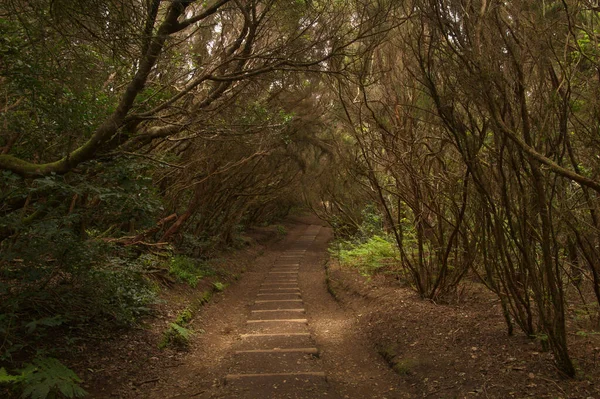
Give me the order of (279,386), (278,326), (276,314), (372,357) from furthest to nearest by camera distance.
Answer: (276,314) < (278,326) < (372,357) < (279,386)

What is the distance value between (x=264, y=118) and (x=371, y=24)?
136 inches

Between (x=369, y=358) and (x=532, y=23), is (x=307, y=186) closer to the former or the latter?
(x=369, y=358)

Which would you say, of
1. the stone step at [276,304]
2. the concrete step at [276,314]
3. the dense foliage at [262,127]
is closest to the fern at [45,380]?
the dense foliage at [262,127]

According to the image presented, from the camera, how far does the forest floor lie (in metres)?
4.53

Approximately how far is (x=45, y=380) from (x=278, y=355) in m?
2.94

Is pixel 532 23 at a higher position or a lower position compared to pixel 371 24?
lower

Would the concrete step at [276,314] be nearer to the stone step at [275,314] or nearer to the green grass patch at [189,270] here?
the stone step at [275,314]

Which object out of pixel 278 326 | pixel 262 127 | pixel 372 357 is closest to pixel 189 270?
pixel 278 326

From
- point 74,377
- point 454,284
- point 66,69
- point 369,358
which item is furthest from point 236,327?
point 66,69

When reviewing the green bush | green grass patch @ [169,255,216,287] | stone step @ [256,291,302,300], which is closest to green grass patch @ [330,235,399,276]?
stone step @ [256,291,302,300]

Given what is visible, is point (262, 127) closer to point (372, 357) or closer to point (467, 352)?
point (372, 357)

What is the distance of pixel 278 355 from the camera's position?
19.8 feet

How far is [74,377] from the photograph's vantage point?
405 centimetres

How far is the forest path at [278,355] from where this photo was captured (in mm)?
5023
